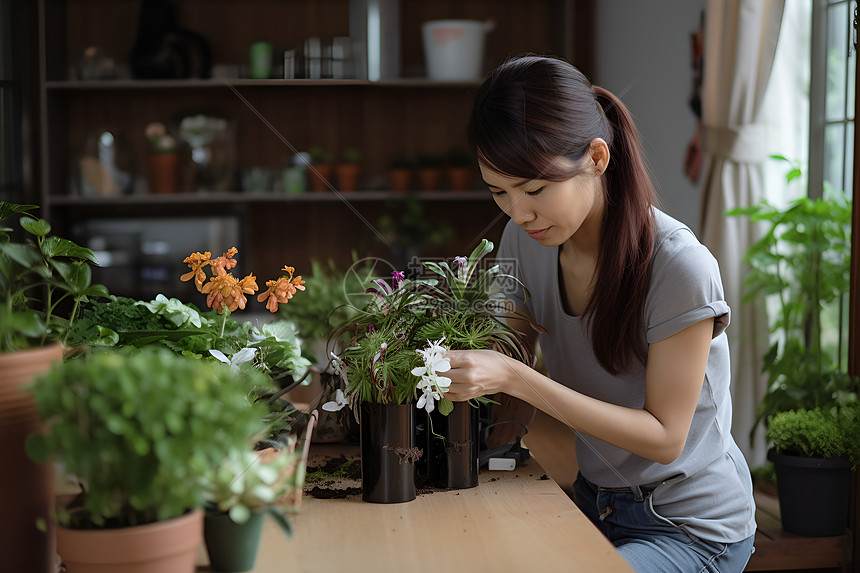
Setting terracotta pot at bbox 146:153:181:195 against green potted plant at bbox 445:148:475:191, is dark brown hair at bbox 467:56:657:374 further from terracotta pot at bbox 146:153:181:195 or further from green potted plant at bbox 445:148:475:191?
terracotta pot at bbox 146:153:181:195

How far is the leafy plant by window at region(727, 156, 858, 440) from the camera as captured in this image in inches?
85.4

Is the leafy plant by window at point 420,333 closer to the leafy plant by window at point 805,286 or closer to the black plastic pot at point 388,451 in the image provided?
the black plastic pot at point 388,451

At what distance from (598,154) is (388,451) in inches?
22.8

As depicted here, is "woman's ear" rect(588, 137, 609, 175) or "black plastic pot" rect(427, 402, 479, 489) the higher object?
"woman's ear" rect(588, 137, 609, 175)

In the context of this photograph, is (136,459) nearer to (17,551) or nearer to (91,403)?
(91,403)

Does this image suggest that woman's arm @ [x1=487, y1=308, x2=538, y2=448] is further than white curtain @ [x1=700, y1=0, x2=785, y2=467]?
No

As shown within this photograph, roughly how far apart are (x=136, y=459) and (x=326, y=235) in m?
3.18

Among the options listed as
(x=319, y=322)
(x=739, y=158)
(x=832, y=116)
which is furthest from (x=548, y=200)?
(x=832, y=116)

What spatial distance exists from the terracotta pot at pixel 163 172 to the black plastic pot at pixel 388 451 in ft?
9.16

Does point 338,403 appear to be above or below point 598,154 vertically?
below

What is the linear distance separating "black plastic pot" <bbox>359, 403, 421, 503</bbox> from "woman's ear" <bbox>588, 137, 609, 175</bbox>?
51 cm

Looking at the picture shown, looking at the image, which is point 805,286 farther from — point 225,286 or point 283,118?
point 283,118

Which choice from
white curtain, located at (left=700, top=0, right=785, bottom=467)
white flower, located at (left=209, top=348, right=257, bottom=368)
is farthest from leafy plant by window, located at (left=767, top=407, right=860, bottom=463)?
white flower, located at (left=209, top=348, right=257, bottom=368)

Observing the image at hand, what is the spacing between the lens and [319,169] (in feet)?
11.8
